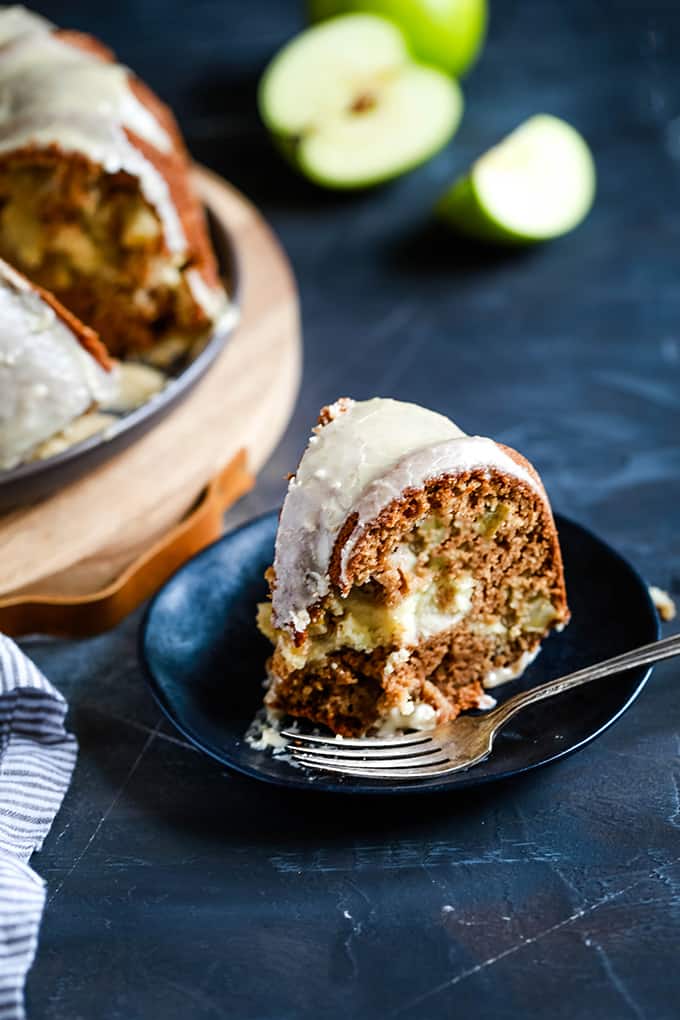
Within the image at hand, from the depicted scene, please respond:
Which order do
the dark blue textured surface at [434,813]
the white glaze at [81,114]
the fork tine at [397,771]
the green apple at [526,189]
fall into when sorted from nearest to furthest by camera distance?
the dark blue textured surface at [434,813], the fork tine at [397,771], the white glaze at [81,114], the green apple at [526,189]

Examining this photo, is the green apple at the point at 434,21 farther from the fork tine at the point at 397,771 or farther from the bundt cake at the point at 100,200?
the fork tine at the point at 397,771

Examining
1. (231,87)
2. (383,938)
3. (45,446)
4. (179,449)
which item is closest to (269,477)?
(179,449)

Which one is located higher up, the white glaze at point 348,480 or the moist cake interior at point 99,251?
the white glaze at point 348,480

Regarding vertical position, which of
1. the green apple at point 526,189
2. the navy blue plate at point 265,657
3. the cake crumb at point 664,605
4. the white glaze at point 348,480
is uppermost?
the white glaze at point 348,480

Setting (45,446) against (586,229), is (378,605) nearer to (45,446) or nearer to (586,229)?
(45,446)

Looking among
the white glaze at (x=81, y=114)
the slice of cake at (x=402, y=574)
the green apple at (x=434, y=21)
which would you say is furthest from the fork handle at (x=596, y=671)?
the green apple at (x=434, y=21)

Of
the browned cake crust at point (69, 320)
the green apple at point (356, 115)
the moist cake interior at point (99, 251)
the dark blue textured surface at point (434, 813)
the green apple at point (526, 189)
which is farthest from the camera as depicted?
the green apple at point (356, 115)

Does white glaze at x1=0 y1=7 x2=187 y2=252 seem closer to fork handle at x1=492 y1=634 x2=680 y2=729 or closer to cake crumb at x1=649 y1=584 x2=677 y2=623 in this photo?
cake crumb at x1=649 y1=584 x2=677 y2=623

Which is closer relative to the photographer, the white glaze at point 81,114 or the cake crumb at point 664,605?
the cake crumb at point 664,605
